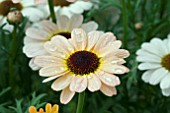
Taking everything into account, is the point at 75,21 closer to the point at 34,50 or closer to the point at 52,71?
the point at 34,50

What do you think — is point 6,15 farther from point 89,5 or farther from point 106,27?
point 106,27

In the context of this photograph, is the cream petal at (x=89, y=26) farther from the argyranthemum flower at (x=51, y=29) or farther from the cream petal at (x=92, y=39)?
the cream petal at (x=92, y=39)

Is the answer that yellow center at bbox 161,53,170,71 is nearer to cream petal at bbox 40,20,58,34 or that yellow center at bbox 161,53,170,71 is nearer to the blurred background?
the blurred background

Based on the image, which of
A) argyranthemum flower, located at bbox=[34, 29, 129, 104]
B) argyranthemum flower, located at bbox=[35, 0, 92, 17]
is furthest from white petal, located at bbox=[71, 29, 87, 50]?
argyranthemum flower, located at bbox=[35, 0, 92, 17]

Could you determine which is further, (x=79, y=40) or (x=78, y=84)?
(x=79, y=40)

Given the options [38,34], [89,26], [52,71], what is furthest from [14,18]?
[52,71]

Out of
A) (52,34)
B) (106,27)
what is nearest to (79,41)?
(52,34)
